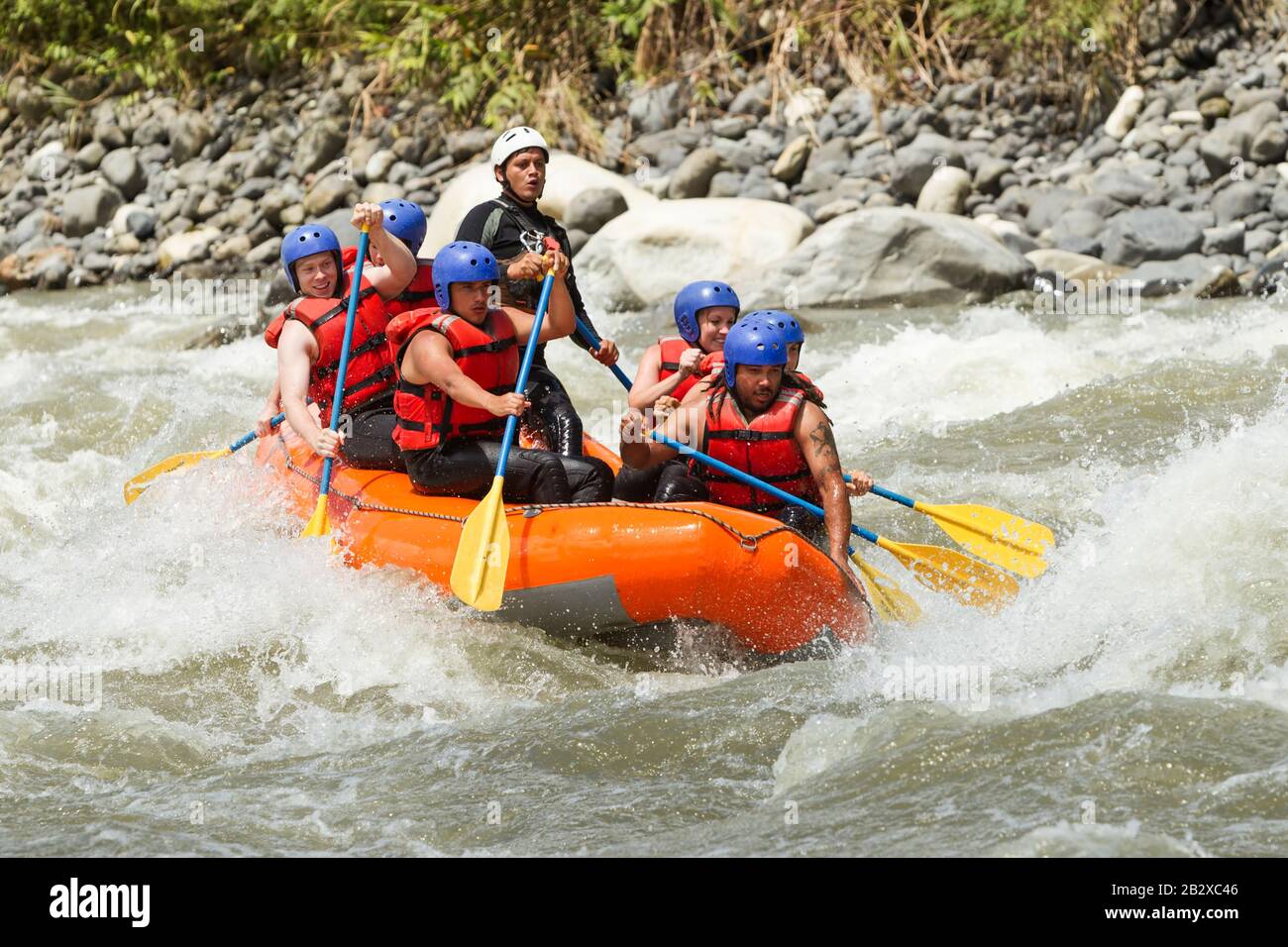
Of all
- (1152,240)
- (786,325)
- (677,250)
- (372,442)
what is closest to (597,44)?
(677,250)

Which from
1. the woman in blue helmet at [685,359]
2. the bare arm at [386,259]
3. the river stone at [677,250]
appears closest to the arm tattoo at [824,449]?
the woman in blue helmet at [685,359]

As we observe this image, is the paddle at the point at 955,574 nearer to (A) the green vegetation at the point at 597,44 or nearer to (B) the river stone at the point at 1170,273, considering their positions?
(B) the river stone at the point at 1170,273

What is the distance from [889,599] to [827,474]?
0.64m

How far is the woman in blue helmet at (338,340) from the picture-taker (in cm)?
658

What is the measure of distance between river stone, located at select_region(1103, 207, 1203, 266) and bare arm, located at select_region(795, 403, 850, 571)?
23.4ft

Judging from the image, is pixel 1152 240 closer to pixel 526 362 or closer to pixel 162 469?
pixel 526 362

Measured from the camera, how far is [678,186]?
14.1 meters

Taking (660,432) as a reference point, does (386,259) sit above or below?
above

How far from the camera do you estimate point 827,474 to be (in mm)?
5645

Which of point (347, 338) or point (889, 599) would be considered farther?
point (347, 338)
